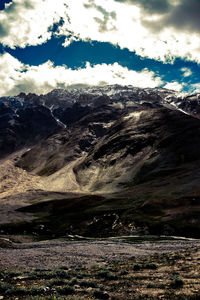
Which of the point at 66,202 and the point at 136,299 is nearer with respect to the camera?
the point at 136,299

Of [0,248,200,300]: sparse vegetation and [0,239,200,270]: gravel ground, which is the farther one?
[0,239,200,270]: gravel ground

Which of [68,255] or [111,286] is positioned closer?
[111,286]

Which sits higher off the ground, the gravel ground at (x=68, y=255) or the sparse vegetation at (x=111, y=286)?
the sparse vegetation at (x=111, y=286)

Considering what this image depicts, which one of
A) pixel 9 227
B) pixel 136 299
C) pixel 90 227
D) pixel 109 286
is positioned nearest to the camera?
pixel 136 299

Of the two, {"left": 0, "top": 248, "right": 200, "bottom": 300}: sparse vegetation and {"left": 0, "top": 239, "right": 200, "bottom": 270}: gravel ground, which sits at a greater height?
{"left": 0, "top": 248, "right": 200, "bottom": 300}: sparse vegetation

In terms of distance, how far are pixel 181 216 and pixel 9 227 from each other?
61.1 metres

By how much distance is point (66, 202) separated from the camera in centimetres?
16412

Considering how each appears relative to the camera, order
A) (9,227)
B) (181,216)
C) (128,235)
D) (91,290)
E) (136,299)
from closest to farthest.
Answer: (136,299)
(91,290)
(128,235)
(181,216)
(9,227)

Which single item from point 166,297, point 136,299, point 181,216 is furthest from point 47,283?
point 181,216

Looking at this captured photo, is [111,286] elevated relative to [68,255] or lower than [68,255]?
elevated

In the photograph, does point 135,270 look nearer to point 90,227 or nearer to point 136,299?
point 136,299

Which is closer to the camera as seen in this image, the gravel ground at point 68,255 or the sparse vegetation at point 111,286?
the sparse vegetation at point 111,286

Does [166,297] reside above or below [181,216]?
above

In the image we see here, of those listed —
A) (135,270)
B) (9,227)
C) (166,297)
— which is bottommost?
(9,227)
